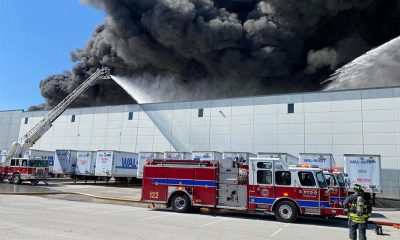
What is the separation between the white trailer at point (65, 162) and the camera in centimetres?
2998

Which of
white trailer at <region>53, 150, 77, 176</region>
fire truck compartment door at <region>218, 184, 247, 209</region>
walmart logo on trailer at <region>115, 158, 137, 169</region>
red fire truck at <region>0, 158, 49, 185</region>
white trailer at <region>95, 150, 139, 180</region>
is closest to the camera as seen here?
fire truck compartment door at <region>218, 184, 247, 209</region>

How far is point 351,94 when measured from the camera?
24.8 metres

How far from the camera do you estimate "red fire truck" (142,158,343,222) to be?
1201cm

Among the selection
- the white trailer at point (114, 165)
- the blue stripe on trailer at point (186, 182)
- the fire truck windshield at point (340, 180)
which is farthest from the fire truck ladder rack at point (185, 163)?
the white trailer at point (114, 165)

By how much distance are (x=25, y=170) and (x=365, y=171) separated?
2204 cm

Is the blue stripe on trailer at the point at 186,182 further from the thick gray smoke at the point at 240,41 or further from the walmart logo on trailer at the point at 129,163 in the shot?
the thick gray smoke at the point at 240,41

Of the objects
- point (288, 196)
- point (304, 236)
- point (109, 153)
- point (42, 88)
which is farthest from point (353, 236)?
point (42, 88)

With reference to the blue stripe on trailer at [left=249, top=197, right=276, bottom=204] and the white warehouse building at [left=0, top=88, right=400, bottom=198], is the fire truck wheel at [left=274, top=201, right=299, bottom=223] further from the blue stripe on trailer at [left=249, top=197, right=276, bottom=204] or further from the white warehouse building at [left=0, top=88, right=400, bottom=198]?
the white warehouse building at [left=0, top=88, right=400, bottom=198]

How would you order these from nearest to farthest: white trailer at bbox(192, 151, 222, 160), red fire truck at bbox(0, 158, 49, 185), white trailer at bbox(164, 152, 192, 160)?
white trailer at bbox(192, 151, 222, 160) < red fire truck at bbox(0, 158, 49, 185) < white trailer at bbox(164, 152, 192, 160)

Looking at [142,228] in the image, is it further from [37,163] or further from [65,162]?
[65,162]

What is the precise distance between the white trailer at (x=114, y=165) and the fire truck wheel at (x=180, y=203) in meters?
15.4

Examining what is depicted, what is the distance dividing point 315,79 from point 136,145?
25.6 metres

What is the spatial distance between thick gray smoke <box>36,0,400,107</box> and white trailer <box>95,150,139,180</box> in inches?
635

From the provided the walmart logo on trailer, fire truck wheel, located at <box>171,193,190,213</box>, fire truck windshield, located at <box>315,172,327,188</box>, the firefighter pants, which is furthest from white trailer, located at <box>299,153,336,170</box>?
the walmart logo on trailer
